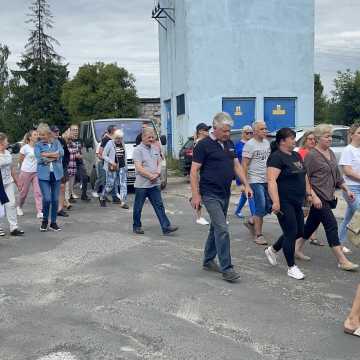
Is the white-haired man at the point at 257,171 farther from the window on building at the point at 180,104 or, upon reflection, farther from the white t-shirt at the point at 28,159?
the window on building at the point at 180,104

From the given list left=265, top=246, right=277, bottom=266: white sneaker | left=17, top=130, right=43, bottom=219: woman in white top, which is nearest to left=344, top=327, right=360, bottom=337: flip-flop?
left=265, top=246, right=277, bottom=266: white sneaker

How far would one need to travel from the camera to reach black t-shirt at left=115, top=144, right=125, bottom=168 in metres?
12.5

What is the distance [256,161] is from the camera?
8.34 metres

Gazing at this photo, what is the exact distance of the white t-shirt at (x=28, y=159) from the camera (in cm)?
1088

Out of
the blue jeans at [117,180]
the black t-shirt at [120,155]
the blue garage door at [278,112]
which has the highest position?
the blue garage door at [278,112]

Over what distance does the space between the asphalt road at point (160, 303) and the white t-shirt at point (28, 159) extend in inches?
92.7

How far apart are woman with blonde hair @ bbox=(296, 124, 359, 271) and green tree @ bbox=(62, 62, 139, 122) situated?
100 ft

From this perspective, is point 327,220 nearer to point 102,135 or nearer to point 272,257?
point 272,257

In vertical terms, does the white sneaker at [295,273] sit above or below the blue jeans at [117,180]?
below

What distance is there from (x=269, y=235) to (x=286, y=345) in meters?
4.69

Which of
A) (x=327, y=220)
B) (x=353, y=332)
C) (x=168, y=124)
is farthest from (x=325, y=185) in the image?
(x=168, y=124)

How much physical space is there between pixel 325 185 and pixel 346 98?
26.8m

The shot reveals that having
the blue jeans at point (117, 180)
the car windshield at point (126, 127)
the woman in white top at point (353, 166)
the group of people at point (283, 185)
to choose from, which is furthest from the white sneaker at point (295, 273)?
the car windshield at point (126, 127)

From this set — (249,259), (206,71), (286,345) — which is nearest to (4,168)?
(249,259)
